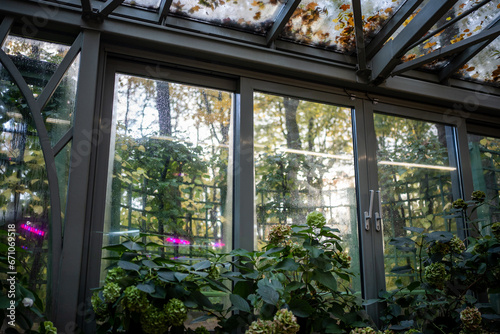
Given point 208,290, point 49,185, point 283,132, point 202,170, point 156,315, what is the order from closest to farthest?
point 156,315, point 49,185, point 208,290, point 202,170, point 283,132

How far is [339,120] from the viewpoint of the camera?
113 inches

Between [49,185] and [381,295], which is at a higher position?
[49,185]

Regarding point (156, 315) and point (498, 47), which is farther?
point (498, 47)

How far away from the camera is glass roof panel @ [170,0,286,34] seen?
7.80 ft

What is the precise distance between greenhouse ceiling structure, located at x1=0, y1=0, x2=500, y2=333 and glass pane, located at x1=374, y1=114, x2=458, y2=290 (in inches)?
0.4

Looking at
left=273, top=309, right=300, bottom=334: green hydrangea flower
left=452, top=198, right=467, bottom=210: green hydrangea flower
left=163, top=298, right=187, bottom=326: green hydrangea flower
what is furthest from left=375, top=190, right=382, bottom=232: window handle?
left=163, top=298, right=187, bottom=326: green hydrangea flower

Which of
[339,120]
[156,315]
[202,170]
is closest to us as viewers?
[156,315]

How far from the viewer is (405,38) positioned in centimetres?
251

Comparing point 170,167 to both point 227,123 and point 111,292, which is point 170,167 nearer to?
point 227,123

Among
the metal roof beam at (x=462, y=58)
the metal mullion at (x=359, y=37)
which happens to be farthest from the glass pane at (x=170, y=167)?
the metal roof beam at (x=462, y=58)

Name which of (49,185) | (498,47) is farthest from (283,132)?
(498,47)

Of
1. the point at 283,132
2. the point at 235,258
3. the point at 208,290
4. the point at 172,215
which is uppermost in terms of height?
the point at 283,132

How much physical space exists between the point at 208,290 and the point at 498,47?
8.05 feet

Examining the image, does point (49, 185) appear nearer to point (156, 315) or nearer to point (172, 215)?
point (172, 215)
